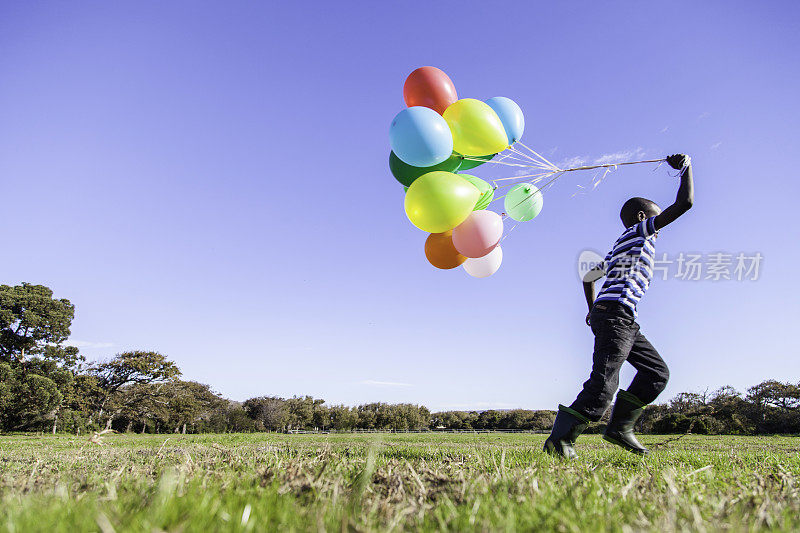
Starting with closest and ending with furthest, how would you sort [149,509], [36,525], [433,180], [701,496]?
[36,525] → [149,509] → [701,496] → [433,180]

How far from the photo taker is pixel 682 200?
10.8 ft

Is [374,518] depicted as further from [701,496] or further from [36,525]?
[701,496]

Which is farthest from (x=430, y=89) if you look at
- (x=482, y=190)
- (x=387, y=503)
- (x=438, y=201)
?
(x=387, y=503)

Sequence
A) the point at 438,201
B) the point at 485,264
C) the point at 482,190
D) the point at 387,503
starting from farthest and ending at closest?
the point at 485,264 < the point at 482,190 < the point at 438,201 < the point at 387,503

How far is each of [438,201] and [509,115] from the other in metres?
1.47

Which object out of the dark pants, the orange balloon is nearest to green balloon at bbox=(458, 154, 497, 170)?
the orange balloon

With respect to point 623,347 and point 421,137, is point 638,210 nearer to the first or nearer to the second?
point 623,347

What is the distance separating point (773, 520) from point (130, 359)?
37238 millimetres

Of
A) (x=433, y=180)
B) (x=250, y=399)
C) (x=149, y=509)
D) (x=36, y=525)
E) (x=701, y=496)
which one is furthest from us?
(x=250, y=399)

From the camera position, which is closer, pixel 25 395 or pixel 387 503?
pixel 387 503

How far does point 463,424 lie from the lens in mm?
44062

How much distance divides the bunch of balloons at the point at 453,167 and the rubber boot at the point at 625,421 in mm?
1646

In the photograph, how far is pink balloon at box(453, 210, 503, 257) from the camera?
388 centimetres

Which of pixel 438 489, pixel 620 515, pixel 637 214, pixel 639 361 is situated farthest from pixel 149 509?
pixel 637 214
